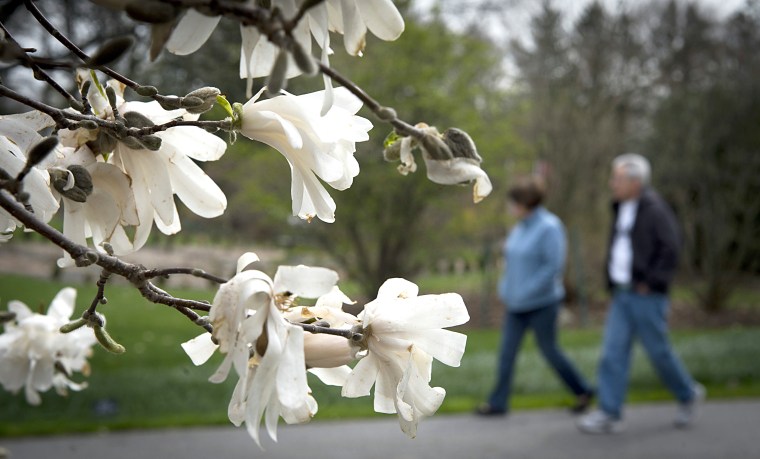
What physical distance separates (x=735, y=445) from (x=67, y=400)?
4.50 m

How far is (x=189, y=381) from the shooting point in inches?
262

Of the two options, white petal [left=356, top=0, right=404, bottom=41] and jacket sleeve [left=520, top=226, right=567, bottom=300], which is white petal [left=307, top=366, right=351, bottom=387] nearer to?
white petal [left=356, top=0, right=404, bottom=41]

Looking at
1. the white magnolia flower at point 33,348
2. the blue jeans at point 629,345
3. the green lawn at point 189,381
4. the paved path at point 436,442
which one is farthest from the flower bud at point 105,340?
the blue jeans at point 629,345

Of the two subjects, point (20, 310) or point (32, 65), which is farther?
point (20, 310)

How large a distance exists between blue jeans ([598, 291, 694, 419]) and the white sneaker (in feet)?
0.14

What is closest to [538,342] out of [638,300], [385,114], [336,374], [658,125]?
[638,300]

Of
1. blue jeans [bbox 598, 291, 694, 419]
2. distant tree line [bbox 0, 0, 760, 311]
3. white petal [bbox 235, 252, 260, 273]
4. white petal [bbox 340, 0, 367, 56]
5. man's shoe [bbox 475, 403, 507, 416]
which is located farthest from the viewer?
distant tree line [bbox 0, 0, 760, 311]

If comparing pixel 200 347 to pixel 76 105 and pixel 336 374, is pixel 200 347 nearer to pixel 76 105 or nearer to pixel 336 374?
pixel 336 374

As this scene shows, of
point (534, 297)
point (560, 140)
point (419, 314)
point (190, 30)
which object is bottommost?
point (534, 297)

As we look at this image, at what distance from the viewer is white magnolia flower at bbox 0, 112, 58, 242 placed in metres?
0.77

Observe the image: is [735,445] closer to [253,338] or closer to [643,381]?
[643,381]

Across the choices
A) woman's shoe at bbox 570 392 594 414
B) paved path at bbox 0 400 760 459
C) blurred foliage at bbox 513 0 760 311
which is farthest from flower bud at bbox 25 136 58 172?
blurred foliage at bbox 513 0 760 311

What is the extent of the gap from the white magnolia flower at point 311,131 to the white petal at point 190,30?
129 mm

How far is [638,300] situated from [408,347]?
478cm
